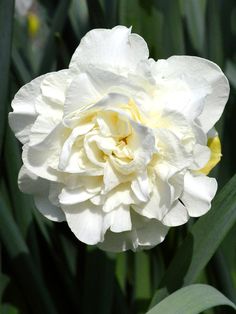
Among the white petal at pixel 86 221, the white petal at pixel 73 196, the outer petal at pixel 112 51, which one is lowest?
the white petal at pixel 86 221

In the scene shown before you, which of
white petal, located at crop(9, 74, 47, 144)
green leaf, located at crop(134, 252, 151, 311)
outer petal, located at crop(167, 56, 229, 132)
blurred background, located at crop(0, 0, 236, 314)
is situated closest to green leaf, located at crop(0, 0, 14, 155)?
blurred background, located at crop(0, 0, 236, 314)

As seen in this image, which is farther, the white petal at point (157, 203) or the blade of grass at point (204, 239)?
the blade of grass at point (204, 239)

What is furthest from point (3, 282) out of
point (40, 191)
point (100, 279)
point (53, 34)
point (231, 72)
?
point (231, 72)

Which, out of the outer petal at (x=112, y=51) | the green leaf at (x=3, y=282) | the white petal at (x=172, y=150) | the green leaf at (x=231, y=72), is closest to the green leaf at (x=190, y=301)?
the white petal at (x=172, y=150)

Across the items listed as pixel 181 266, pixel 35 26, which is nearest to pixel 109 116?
pixel 181 266

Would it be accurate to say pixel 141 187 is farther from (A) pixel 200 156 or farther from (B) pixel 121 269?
(B) pixel 121 269

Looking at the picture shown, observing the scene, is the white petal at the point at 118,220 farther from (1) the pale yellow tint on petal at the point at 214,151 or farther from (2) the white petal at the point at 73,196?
(1) the pale yellow tint on petal at the point at 214,151
